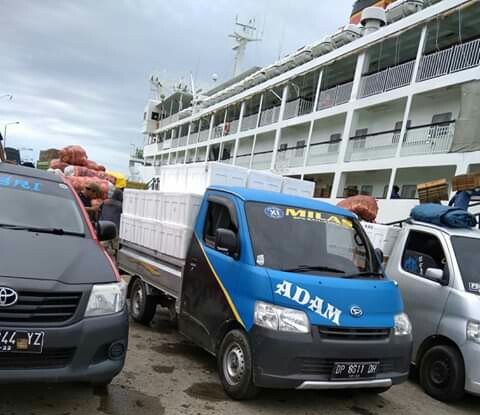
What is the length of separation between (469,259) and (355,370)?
2293 mm

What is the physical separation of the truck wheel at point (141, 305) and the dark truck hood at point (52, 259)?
8.13ft

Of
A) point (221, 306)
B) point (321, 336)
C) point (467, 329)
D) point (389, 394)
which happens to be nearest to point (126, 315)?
point (221, 306)

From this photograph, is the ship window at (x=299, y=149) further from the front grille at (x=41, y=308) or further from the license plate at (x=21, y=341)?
the license plate at (x=21, y=341)

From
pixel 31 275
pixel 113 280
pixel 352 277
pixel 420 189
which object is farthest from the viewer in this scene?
pixel 420 189

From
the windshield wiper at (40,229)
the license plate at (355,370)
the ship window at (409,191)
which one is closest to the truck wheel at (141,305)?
the windshield wiper at (40,229)

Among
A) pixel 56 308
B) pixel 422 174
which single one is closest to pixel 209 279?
pixel 56 308

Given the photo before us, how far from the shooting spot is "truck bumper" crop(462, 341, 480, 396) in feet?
15.3

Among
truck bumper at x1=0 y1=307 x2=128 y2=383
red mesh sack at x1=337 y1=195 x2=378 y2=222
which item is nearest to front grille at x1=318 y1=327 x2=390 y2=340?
truck bumper at x1=0 y1=307 x2=128 y2=383

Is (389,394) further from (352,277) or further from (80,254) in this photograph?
(80,254)

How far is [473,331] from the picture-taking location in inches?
187

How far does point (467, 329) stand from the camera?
4.81 metres

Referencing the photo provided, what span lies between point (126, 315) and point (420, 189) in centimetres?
614

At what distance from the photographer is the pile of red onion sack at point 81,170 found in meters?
11.8

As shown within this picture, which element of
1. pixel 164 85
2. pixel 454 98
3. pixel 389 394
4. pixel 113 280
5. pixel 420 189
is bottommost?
pixel 389 394
